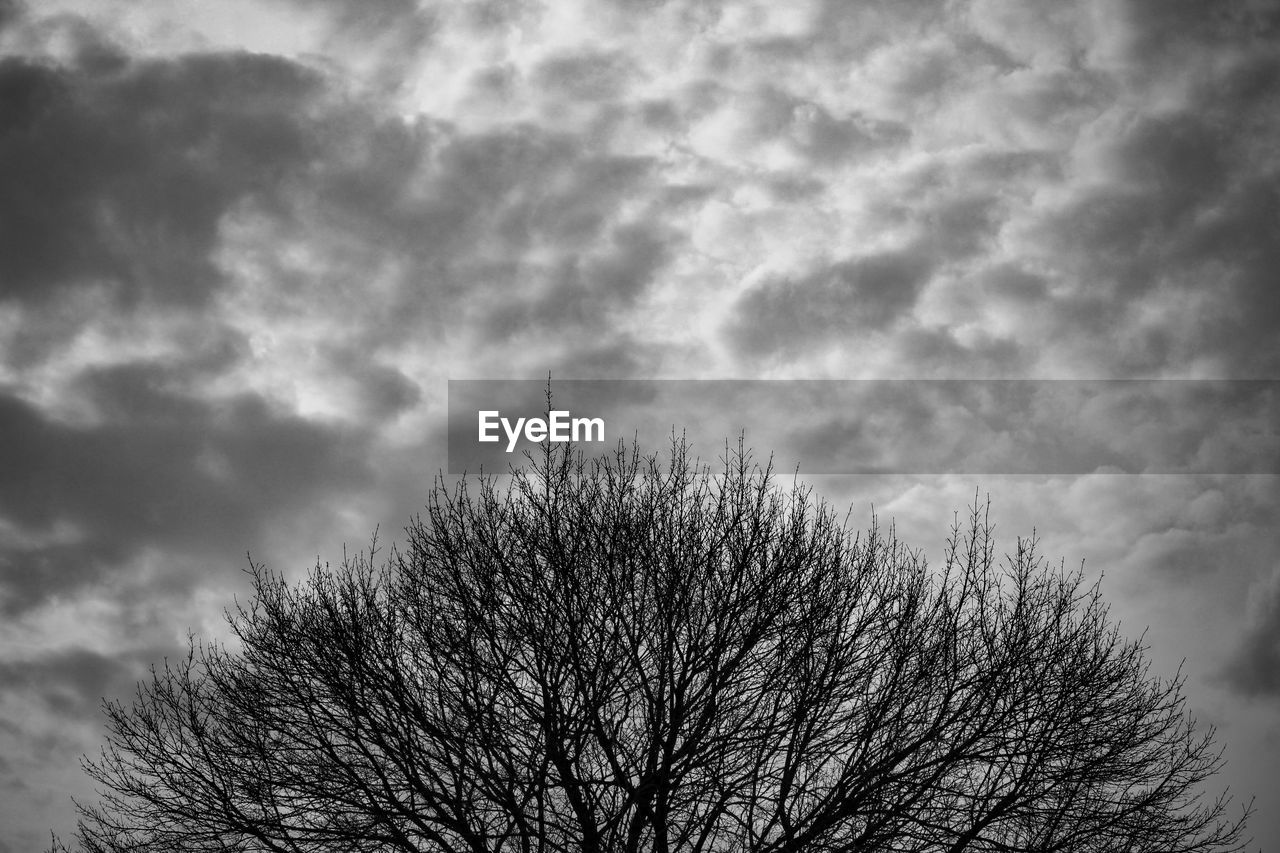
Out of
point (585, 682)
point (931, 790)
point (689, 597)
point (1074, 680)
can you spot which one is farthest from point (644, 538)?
point (1074, 680)

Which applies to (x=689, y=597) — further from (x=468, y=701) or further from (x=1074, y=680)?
(x=1074, y=680)

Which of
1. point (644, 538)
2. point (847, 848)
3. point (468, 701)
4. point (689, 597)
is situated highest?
point (644, 538)

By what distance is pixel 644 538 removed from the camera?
14492mm

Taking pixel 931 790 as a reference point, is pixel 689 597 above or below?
above

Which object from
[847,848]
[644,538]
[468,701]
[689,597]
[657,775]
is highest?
[644,538]

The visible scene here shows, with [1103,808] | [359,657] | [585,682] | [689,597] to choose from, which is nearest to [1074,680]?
[1103,808]

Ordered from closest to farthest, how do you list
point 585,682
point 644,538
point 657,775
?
point 657,775 < point 585,682 < point 644,538

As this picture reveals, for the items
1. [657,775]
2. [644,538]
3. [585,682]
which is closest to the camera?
[657,775]

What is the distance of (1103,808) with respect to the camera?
1408 cm

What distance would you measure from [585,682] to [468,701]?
1.56 meters

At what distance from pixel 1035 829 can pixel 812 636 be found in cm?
401

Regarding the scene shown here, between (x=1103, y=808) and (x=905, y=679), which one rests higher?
(x=905, y=679)

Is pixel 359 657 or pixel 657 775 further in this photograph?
pixel 359 657

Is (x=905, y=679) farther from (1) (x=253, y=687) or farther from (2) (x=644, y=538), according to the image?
(1) (x=253, y=687)
